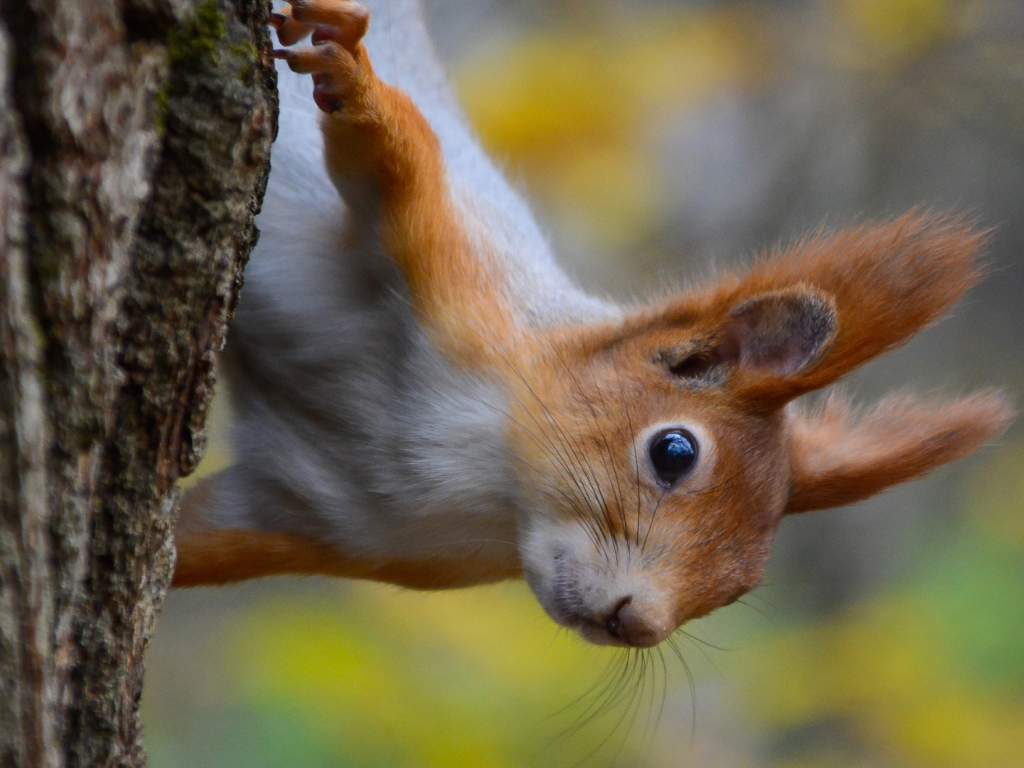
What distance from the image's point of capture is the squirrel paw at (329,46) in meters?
1.65

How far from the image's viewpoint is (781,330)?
2006 mm

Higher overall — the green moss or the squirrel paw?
the squirrel paw

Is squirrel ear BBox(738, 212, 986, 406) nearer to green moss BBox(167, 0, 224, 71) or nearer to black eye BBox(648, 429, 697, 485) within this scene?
black eye BBox(648, 429, 697, 485)

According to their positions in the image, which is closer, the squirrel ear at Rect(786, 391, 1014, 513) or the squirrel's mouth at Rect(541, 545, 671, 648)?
the squirrel's mouth at Rect(541, 545, 671, 648)

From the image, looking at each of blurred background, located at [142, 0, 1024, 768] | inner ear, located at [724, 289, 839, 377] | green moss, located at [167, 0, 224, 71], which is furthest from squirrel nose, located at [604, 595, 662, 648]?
green moss, located at [167, 0, 224, 71]

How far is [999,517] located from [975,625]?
0.68 m

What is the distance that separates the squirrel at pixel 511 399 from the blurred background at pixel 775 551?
0.25 meters

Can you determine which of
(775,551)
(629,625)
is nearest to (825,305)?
(629,625)

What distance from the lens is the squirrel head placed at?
1865mm

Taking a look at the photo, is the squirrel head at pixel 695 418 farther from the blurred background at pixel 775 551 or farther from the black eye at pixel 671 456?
the blurred background at pixel 775 551

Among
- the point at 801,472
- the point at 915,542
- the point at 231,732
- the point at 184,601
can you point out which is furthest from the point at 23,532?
the point at 915,542

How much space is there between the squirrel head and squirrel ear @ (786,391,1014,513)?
0.04 ft

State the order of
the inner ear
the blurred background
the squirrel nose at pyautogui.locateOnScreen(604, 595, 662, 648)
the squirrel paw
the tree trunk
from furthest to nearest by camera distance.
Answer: the blurred background → the inner ear → the squirrel nose at pyautogui.locateOnScreen(604, 595, 662, 648) → the squirrel paw → the tree trunk

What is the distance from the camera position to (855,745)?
347 centimetres
